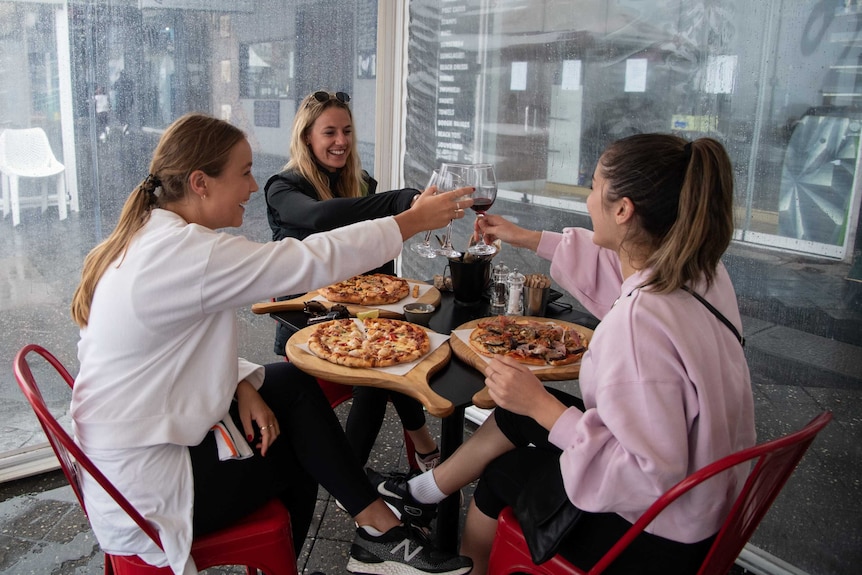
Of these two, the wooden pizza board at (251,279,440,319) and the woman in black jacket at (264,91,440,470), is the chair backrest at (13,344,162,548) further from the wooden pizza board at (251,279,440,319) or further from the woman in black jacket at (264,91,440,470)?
the woman in black jacket at (264,91,440,470)

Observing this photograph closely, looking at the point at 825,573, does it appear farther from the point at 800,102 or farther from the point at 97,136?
the point at 97,136

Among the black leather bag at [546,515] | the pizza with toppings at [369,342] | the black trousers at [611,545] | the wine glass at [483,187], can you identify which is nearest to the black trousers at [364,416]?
the pizza with toppings at [369,342]

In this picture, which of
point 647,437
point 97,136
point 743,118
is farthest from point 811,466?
point 97,136

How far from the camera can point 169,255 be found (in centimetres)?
150

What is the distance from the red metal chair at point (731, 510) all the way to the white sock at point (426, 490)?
33cm

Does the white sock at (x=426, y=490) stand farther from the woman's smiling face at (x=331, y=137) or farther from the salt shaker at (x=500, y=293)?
the woman's smiling face at (x=331, y=137)

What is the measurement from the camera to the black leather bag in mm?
1421

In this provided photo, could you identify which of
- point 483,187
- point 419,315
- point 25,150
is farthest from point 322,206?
point 25,150

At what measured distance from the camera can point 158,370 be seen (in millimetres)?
1532

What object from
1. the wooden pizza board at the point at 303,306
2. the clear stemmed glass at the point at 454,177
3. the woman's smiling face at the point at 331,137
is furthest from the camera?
the woman's smiling face at the point at 331,137

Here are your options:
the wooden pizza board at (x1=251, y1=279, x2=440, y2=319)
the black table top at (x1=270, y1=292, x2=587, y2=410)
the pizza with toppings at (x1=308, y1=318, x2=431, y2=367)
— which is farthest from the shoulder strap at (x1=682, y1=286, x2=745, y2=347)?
the wooden pizza board at (x1=251, y1=279, x2=440, y2=319)

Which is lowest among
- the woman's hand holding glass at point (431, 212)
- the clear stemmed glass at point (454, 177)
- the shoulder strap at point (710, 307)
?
the shoulder strap at point (710, 307)

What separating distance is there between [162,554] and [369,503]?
51 cm

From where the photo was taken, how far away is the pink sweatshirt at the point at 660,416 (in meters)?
1.25
